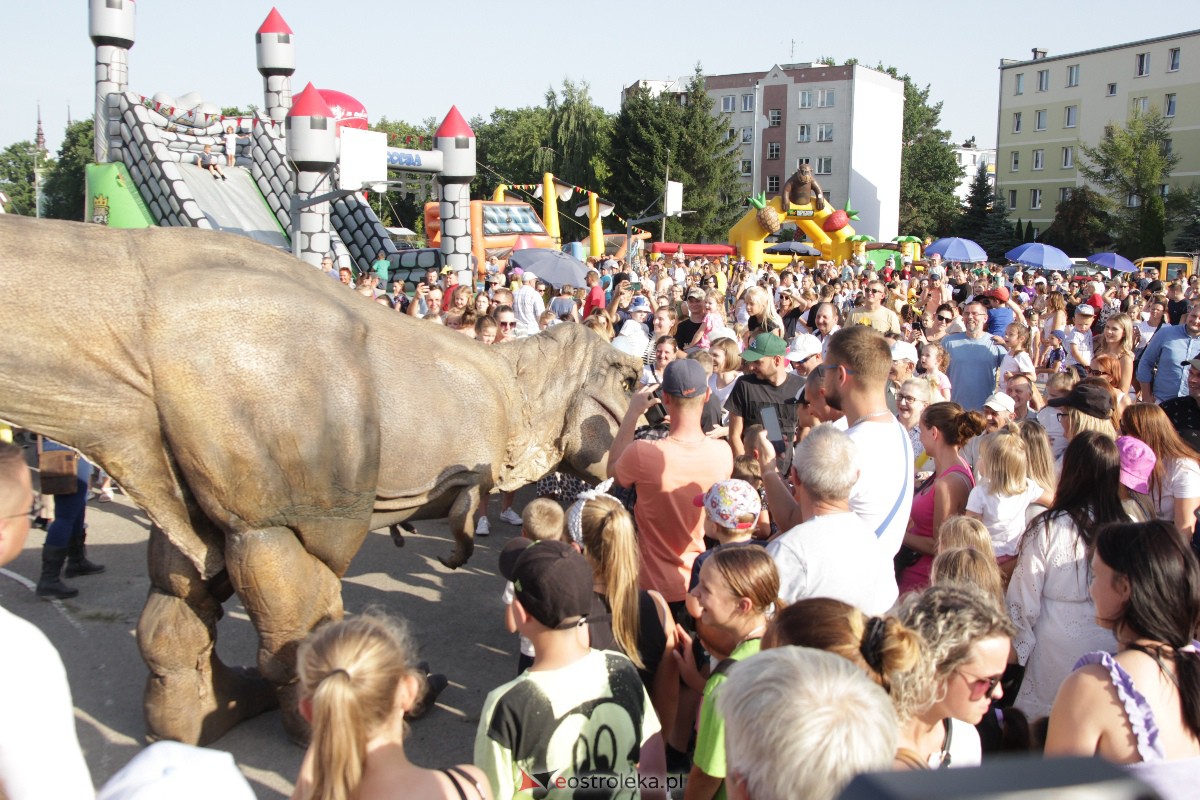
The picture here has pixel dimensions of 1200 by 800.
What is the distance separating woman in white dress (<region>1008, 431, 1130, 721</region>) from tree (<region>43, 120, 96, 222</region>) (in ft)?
199

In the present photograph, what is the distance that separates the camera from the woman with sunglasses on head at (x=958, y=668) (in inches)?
98.6

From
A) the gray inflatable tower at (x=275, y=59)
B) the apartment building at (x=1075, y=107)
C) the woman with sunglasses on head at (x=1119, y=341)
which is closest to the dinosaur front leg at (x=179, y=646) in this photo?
the woman with sunglasses on head at (x=1119, y=341)

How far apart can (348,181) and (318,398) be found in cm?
1278

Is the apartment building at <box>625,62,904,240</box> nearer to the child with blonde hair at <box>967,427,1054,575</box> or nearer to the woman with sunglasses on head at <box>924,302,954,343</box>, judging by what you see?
the woman with sunglasses on head at <box>924,302,954,343</box>

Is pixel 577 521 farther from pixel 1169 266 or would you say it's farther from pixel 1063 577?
pixel 1169 266

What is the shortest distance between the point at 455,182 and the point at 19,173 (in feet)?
210

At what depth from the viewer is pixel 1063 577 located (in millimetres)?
Result: 3562

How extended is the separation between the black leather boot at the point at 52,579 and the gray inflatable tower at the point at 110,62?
17.0 metres

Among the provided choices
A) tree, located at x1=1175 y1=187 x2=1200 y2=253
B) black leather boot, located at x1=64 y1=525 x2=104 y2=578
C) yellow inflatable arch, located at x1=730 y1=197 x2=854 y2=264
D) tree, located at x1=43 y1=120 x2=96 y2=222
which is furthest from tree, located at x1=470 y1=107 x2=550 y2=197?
black leather boot, located at x1=64 y1=525 x2=104 y2=578

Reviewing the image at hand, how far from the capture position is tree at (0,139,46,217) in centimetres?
6347

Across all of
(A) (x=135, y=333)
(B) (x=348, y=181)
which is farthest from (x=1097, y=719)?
(B) (x=348, y=181)

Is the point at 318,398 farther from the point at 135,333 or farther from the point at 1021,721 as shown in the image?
the point at 1021,721

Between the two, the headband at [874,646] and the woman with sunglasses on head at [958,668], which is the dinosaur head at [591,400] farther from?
the headband at [874,646]

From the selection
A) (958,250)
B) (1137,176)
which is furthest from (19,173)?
(1137,176)
